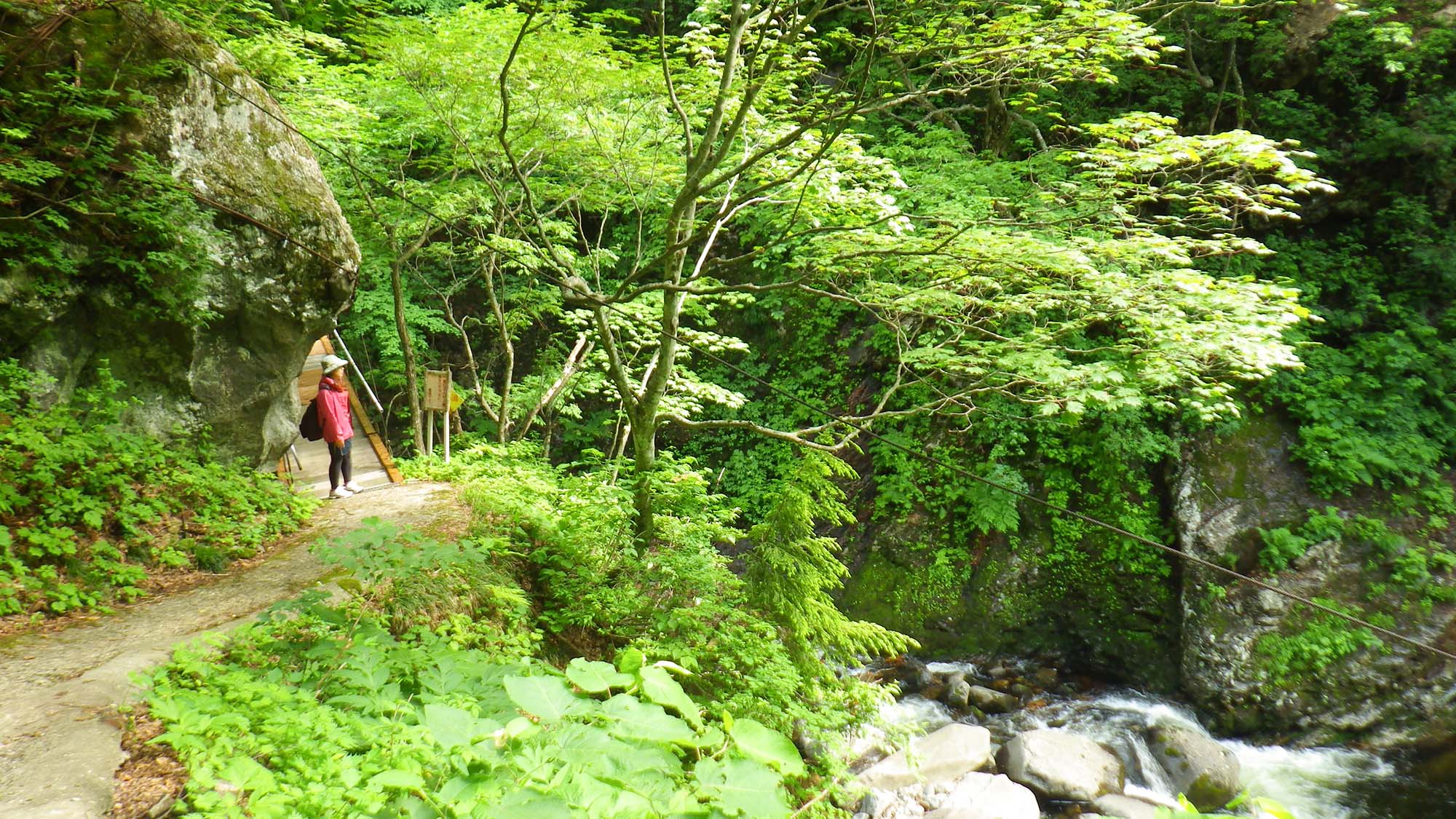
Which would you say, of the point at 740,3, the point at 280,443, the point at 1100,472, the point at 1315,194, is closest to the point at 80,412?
the point at 280,443

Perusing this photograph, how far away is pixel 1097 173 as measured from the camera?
5.00m

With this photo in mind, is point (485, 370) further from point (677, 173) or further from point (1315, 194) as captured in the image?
point (1315, 194)

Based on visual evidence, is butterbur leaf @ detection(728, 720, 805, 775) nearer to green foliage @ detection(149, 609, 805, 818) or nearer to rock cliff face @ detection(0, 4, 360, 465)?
green foliage @ detection(149, 609, 805, 818)

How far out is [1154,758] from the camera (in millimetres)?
7219

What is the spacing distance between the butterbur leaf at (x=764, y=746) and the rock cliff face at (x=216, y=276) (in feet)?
21.0

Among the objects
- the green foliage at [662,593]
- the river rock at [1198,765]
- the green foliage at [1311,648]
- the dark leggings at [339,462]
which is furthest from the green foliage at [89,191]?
the green foliage at [1311,648]

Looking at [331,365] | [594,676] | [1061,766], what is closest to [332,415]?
[331,365]

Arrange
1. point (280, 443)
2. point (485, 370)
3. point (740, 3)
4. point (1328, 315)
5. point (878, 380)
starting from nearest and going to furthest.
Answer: point (740, 3) < point (280, 443) < point (1328, 315) < point (878, 380) < point (485, 370)

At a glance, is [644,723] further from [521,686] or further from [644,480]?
[644,480]

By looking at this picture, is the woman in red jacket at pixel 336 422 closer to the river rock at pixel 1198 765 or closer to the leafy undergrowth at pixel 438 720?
the leafy undergrowth at pixel 438 720

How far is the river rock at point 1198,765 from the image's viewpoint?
6.78 metres

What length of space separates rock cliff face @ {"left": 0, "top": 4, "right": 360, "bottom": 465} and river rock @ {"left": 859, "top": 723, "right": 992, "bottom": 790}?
655 centimetres

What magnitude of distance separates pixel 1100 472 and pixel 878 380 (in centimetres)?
343

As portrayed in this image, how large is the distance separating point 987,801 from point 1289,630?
3958 mm
